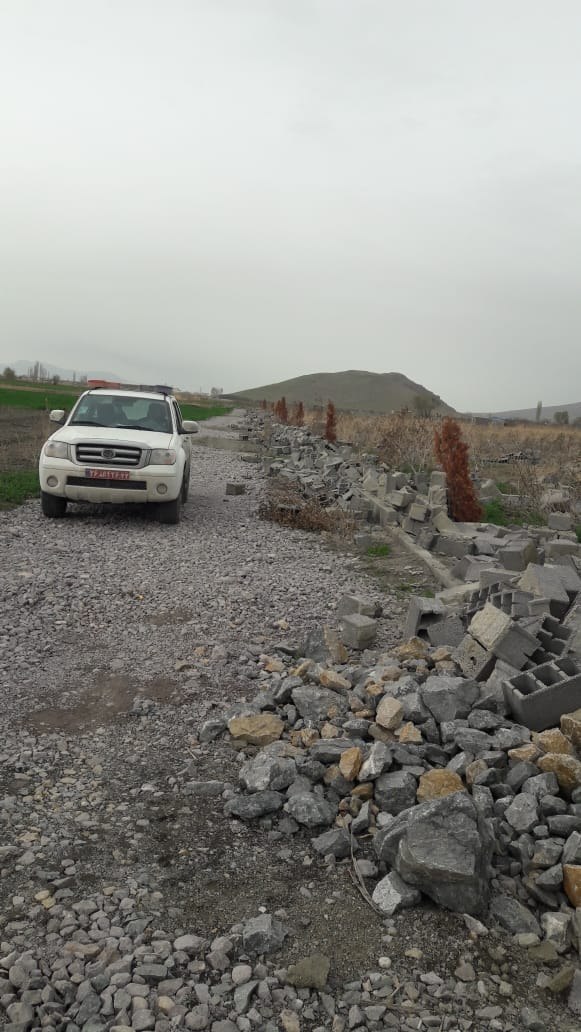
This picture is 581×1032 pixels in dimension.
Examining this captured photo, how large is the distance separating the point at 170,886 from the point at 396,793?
1.22 meters

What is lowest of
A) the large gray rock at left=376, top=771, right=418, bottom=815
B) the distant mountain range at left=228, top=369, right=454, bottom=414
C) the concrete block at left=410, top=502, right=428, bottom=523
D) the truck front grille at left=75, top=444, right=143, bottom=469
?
the large gray rock at left=376, top=771, right=418, bottom=815

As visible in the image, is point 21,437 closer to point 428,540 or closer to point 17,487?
point 17,487

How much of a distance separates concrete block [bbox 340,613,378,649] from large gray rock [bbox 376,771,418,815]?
2270 millimetres

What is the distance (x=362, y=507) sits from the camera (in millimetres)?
12438

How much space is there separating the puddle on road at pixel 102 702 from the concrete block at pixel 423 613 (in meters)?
2.12

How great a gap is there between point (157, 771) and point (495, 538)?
290 inches

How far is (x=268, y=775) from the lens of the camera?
377 cm

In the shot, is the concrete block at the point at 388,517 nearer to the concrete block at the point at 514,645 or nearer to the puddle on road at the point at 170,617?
the puddle on road at the point at 170,617

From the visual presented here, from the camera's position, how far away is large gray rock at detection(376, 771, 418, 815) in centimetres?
355

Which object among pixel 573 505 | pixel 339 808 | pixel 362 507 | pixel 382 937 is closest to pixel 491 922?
pixel 382 937

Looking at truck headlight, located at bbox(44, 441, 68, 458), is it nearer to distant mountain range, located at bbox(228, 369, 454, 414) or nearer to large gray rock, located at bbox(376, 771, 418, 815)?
large gray rock, located at bbox(376, 771, 418, 815)

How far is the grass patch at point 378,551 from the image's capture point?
32.1ft

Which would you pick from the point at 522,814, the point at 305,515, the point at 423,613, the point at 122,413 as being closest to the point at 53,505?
the point at 122,413

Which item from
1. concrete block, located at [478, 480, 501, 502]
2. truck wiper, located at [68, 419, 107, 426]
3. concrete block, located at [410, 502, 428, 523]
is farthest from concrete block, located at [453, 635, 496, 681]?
concrete block, located at [478, 480, 501, 502]
